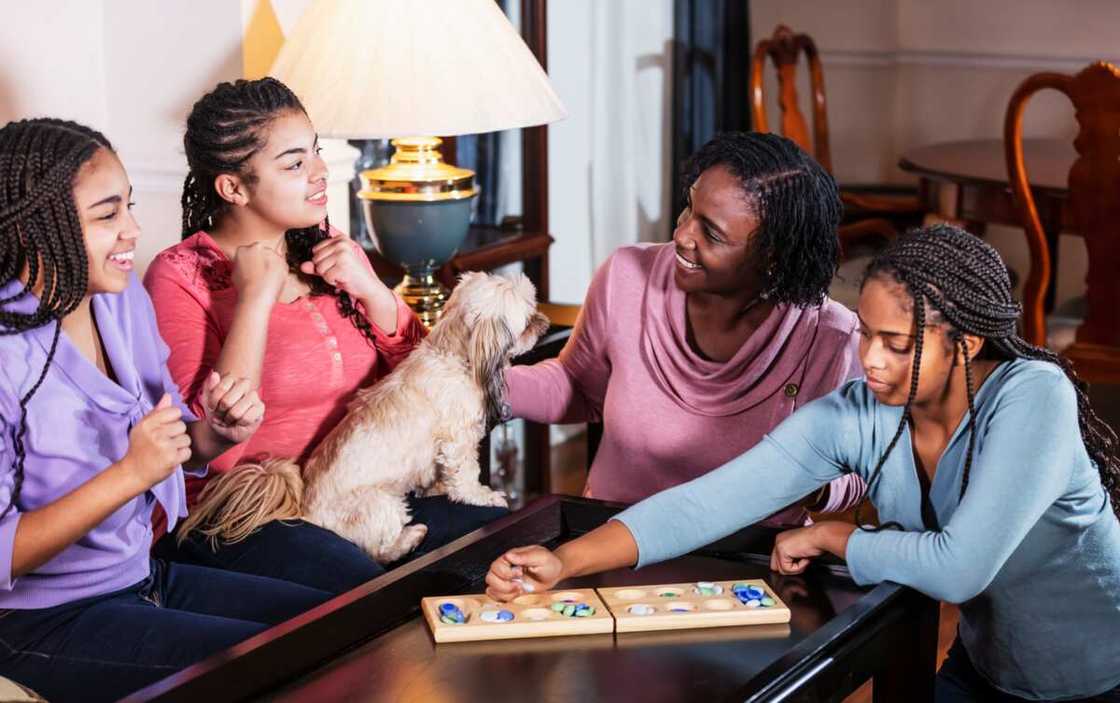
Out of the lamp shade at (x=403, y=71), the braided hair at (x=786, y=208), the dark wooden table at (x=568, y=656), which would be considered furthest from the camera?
the lamp shade at (x=403, y=71)

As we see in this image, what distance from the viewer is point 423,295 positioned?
110 inches

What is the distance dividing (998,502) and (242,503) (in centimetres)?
105

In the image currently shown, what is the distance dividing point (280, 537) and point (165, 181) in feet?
3.27

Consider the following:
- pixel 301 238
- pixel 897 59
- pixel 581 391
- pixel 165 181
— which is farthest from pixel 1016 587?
pixel 897 59

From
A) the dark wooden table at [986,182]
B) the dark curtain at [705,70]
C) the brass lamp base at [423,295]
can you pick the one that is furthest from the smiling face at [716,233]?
the dark curtain at [705,70]

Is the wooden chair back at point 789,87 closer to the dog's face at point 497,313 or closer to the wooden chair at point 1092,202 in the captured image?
the wooden chair at point 1092,202

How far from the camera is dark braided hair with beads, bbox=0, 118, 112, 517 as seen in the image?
169 cm

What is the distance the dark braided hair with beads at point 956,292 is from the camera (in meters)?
1.68

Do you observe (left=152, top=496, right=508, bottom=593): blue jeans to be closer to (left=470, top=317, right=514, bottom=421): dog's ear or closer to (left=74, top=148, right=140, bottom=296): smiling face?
(left=470, top=317, right=514, bottom=421): dog's ear

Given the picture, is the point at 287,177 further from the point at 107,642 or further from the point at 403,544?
the point at 107,642

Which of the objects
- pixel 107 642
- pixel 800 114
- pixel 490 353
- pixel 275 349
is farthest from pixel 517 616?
pixel 800 114

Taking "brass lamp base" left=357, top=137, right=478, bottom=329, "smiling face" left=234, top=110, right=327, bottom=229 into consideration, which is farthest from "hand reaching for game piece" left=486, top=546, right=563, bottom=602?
"brass lamp base" left=357, top=137, right=478, bottom=329

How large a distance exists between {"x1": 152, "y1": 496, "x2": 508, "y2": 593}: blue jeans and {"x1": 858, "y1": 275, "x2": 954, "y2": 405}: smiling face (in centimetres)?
77

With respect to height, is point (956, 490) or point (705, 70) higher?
point (705, 70)
